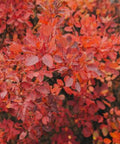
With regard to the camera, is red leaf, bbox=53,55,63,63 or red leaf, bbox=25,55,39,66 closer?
red leaf, bbox=25,55,39,66

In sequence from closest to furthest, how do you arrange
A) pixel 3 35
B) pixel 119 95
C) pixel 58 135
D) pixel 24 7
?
pixel 24 7 → pixel 3 35 → pixel 58 135 → pixel 119 95

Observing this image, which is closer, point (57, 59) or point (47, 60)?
point (47, 60)

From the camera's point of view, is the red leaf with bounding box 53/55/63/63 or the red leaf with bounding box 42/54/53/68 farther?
the red leaf with bounding box 53/55/63/63

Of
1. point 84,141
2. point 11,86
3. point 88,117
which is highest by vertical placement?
point 11,86

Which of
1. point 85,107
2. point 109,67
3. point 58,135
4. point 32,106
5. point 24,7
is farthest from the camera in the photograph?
point 58,135

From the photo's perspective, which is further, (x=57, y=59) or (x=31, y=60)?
(x=57, y=59)

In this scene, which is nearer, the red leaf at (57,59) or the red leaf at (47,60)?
the red leaf at (47,60)

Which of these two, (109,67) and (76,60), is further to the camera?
(109,67)

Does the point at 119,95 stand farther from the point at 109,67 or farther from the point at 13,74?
the point at 13,74

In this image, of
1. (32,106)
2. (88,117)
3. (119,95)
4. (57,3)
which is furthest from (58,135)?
(57,3)

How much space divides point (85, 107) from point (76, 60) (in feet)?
4.30

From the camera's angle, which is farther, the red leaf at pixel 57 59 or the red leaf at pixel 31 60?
the red leaf at pixel 57 59

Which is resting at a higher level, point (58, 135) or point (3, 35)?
point (3, 35)

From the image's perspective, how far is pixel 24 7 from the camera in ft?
5.99
